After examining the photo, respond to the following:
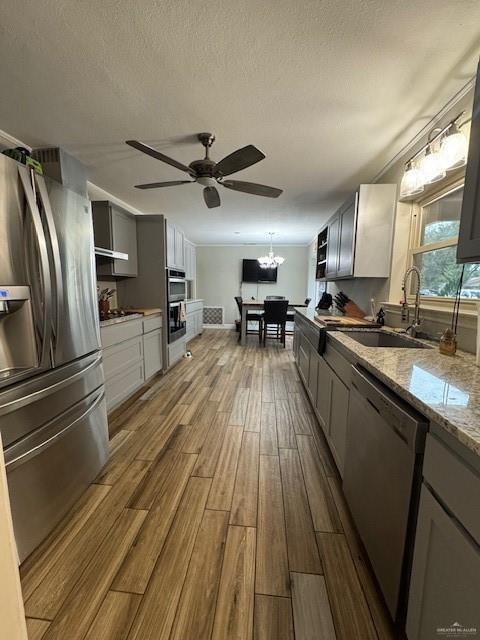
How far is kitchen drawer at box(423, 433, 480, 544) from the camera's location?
59 centimetres

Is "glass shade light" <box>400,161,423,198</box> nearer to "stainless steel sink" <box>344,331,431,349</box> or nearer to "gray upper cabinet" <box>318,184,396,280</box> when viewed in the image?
"gray upper cabinet" <box>318,184,396,280</box>

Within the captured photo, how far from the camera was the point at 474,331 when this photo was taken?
1411 mm

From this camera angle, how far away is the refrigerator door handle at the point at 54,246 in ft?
3.97

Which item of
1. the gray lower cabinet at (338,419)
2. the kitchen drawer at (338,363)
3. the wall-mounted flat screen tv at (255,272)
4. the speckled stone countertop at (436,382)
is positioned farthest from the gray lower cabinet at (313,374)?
the wall-mounted flat screen tv at (255,272)

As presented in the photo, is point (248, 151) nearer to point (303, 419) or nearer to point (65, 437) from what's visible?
point (65, 437)

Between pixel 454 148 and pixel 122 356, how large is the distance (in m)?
3.07

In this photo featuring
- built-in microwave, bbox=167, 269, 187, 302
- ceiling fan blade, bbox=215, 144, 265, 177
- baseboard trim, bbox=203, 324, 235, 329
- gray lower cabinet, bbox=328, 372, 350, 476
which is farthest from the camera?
baseboard trim, bbox=203, 324, 235, 329

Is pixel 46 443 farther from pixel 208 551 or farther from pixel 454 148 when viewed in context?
pixel 454 148

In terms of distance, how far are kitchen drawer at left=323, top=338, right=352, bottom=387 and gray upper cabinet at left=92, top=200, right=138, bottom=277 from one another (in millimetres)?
2648

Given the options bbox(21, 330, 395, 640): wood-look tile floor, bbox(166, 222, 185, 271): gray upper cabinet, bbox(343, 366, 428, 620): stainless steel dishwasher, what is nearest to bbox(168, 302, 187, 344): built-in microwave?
bbox(166, 222, 185, 271): gray upper cabinet

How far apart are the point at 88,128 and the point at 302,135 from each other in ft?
5.77

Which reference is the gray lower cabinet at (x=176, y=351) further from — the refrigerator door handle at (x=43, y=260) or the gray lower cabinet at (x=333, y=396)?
the refrigerator door handle at (x=43, y=260)

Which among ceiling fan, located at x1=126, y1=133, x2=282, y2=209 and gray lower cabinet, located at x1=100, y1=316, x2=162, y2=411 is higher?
ceiling fan, located at x1=126, y1=133, x2=282, y2=209

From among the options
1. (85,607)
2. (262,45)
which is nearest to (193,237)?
(262,45)
